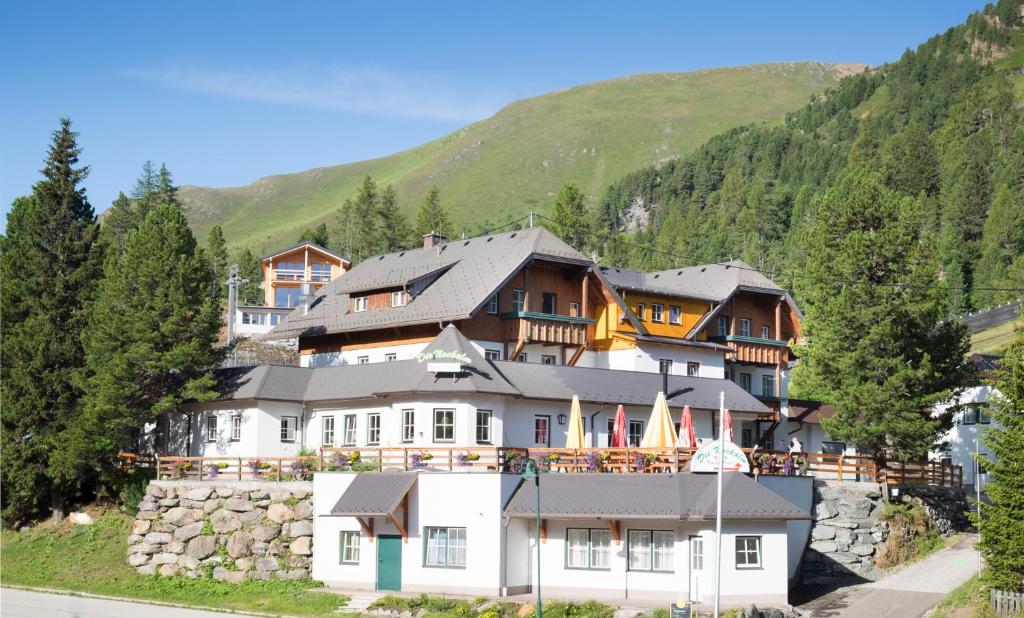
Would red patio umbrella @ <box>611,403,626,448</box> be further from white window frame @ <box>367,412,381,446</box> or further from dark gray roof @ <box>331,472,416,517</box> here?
white window frame @ <box>367,412,381,446</box>

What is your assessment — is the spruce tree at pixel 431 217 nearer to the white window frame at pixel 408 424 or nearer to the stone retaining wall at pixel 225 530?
the white window frame at pixel 408 424

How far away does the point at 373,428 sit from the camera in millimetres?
45781

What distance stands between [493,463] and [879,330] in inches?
698

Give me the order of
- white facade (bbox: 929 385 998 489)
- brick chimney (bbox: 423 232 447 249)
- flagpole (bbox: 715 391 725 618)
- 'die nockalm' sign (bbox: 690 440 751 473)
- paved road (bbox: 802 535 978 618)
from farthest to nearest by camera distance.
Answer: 1. white facade (bbox: 929 385 998 489)
2. brick chimney (bbox: 423 232 447 249)
3. paved road (bbox: 802 535 978 618)
4. 'die nockalm' sign (bbox: 690 440 751 473)
5. flagpole (bbox: 715 391 725 618)

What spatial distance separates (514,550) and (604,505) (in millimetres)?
3546

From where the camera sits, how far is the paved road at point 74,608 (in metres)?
35.6

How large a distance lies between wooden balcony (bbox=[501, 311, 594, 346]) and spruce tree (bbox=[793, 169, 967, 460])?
10260 mm

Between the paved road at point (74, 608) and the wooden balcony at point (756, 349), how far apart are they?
31.1 meters

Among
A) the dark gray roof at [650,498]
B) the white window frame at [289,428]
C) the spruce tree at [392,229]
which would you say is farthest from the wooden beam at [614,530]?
the spruce tree at [392,229]

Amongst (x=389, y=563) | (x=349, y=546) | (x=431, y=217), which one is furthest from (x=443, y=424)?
(x=431, y=217)

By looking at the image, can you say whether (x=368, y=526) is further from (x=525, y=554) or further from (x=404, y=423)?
(x=525, y=554)

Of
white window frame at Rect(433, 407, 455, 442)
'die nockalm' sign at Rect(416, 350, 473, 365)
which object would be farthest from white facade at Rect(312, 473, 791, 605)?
'die nockalm' sign at Rect(416, 350, 473, 365)

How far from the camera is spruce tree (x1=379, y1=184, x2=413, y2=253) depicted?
128875 mm

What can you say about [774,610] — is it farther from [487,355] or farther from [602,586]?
[487,355]
